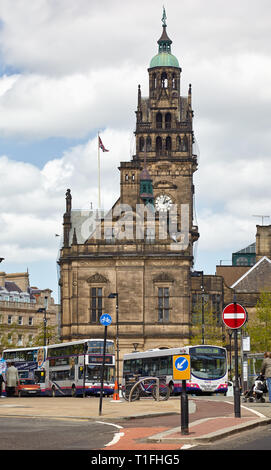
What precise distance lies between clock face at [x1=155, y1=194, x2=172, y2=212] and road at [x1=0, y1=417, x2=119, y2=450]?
82.6 m

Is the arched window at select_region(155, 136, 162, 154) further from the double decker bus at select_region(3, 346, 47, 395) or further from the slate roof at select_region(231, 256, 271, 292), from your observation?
the double decker bus at select_region(3, 346, 47, 395)

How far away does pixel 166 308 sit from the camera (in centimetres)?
8669

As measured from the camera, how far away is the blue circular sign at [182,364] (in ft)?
73.2

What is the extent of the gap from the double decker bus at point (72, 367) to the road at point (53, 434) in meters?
26.6

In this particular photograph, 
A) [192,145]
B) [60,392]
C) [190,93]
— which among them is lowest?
[60,392]

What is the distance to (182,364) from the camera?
22391mm

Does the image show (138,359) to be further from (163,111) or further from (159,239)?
(163,111)

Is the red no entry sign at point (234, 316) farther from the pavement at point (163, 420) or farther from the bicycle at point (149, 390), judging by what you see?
the bicycle at point (149, 390)

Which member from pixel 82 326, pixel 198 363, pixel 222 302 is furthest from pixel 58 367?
pixel 222 302

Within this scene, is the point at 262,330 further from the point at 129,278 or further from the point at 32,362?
the point at 32,362

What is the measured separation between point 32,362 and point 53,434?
4342cm

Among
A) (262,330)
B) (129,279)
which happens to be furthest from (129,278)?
(262,330)

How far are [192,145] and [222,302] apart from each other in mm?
23511

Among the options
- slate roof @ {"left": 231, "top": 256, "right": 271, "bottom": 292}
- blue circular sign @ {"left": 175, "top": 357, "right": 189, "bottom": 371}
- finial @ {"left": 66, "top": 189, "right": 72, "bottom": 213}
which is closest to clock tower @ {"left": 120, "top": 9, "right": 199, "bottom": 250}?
slate roof @ {"left": 231, "top": 256, "right": 271, "bottom": 292}
